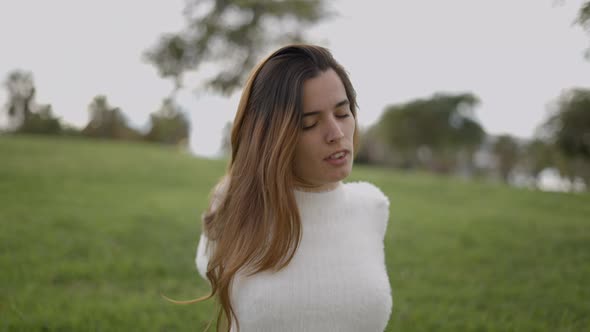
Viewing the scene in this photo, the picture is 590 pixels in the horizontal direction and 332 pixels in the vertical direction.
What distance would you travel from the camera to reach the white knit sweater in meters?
1.65

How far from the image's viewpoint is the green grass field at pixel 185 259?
3.52 metres

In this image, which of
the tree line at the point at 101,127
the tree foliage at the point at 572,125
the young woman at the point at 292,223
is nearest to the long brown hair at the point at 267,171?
the young woman at the point at 292,223

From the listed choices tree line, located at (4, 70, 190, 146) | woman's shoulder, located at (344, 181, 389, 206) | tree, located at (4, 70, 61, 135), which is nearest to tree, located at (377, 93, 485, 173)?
tree line, located at (4, 70, 190, 146)

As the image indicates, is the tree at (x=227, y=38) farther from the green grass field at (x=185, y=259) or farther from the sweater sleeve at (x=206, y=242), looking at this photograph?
the sweater sleeve at (x=206, y=242)

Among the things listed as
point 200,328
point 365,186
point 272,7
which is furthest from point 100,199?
point 365,186

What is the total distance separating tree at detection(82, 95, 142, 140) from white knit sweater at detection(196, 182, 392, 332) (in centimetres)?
3913

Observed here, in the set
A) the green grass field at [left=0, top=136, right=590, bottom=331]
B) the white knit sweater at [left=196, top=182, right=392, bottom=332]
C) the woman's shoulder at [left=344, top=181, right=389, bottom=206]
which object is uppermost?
the woman's shoulder at [left=344, top=181, right=389, bottom=206]

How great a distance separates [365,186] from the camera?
2.15 metres

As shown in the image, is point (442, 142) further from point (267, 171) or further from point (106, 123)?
point (267, 171)

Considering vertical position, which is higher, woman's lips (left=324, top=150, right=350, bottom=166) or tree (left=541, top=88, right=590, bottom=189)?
tree (left=541, top=88, right=590, bottom=189)

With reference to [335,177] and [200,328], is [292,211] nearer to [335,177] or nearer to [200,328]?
[335,177]

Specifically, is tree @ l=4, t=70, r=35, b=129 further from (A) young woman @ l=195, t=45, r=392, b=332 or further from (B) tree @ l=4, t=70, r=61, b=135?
(A) young woman @ l=195, t=45, r=392, b=332

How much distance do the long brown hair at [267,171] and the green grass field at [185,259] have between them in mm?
1958

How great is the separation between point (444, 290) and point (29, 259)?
4731 mm
